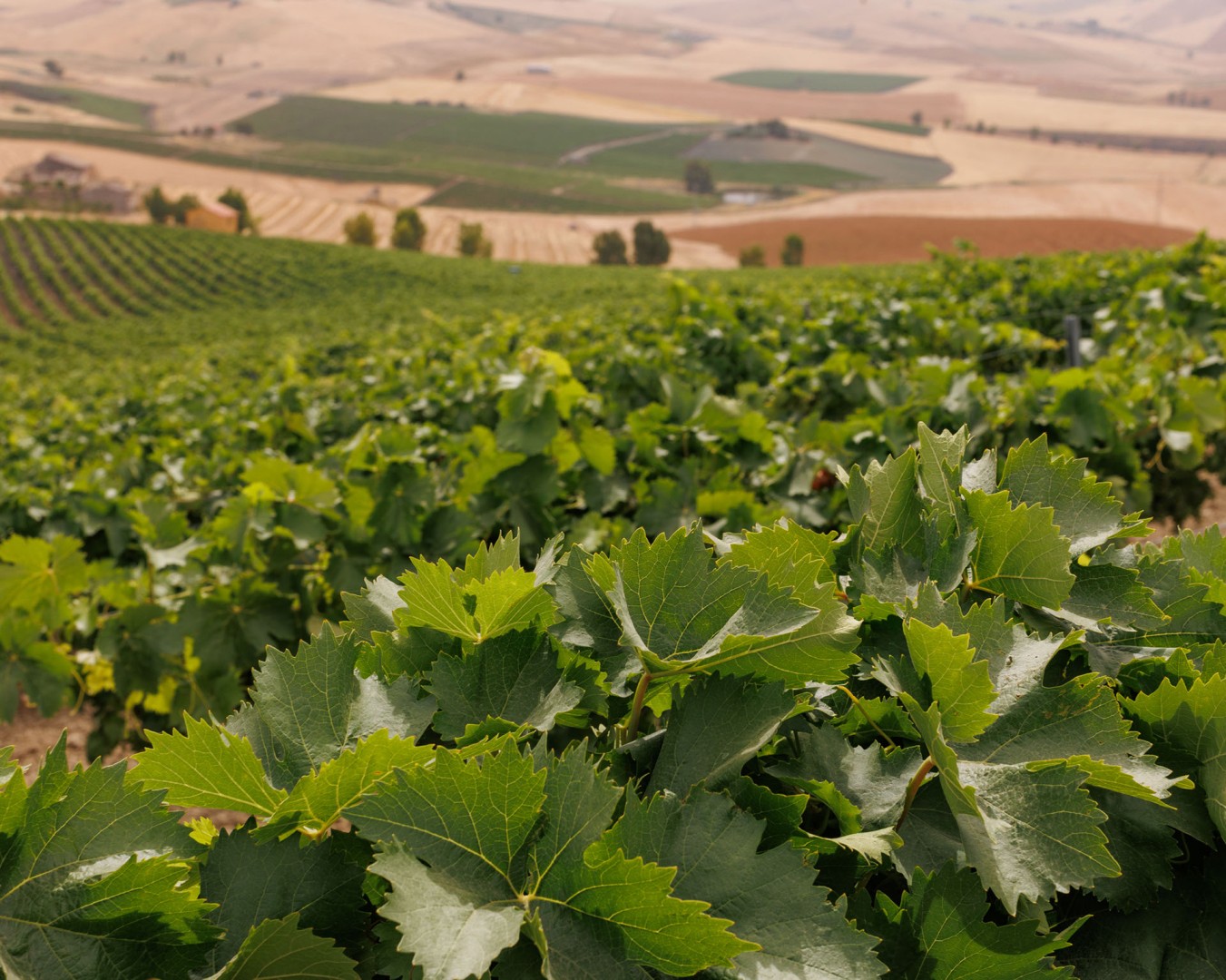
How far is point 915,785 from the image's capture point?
84 centimetres

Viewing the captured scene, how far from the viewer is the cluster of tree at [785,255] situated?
60938 millimetres

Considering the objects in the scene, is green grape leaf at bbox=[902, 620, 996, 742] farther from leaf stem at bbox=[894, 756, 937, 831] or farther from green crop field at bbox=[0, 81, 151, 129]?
green crop field at bbox=[0, 81, 151, 129]

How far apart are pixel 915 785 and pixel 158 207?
90.4 meters

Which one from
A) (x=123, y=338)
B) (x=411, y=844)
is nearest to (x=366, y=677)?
(x=411, y=844)

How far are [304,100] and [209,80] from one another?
43.7 meters

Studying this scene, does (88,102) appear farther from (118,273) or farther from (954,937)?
(954,937)

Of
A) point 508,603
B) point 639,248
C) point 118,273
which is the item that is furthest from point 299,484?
point 118,273

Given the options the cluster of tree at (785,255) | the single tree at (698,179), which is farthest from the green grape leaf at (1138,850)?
the single tree at (698,179)

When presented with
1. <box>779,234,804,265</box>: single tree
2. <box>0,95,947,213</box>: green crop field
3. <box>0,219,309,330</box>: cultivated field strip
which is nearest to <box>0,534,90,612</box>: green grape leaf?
<box>0,219,309,330</box>: cultivated field strip

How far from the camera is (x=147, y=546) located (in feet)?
12.1

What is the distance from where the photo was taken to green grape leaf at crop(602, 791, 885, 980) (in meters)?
0.71

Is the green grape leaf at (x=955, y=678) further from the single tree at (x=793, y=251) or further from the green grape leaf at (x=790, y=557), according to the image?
the single tree at (x=793, y=251)

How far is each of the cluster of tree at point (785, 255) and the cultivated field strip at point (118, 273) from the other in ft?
99.5

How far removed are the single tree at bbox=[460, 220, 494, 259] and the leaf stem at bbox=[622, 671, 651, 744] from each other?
72342mm
